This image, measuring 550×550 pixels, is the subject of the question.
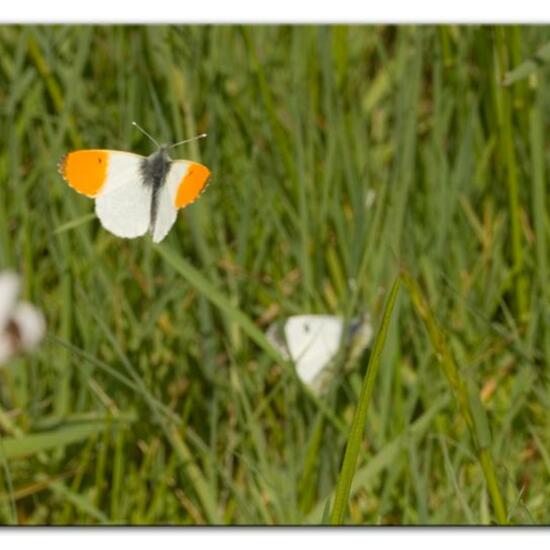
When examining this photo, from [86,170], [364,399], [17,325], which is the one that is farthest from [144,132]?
[364,399]

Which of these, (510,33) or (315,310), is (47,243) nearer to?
(315,310)

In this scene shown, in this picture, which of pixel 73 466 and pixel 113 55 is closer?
pixel 73 466

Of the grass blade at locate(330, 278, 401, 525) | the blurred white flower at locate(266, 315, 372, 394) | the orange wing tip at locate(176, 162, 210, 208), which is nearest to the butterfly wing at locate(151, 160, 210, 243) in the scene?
the orange wing tip at locate(176, 162, 210, 208)

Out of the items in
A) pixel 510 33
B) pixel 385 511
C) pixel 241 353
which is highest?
pixel 510 33

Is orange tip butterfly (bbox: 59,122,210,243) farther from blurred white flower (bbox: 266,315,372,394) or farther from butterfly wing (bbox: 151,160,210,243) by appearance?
blurred white flower (bbox: 266,315,372,394)

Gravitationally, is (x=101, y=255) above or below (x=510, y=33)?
below

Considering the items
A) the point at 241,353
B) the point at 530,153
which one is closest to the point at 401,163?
the point at 530,153
